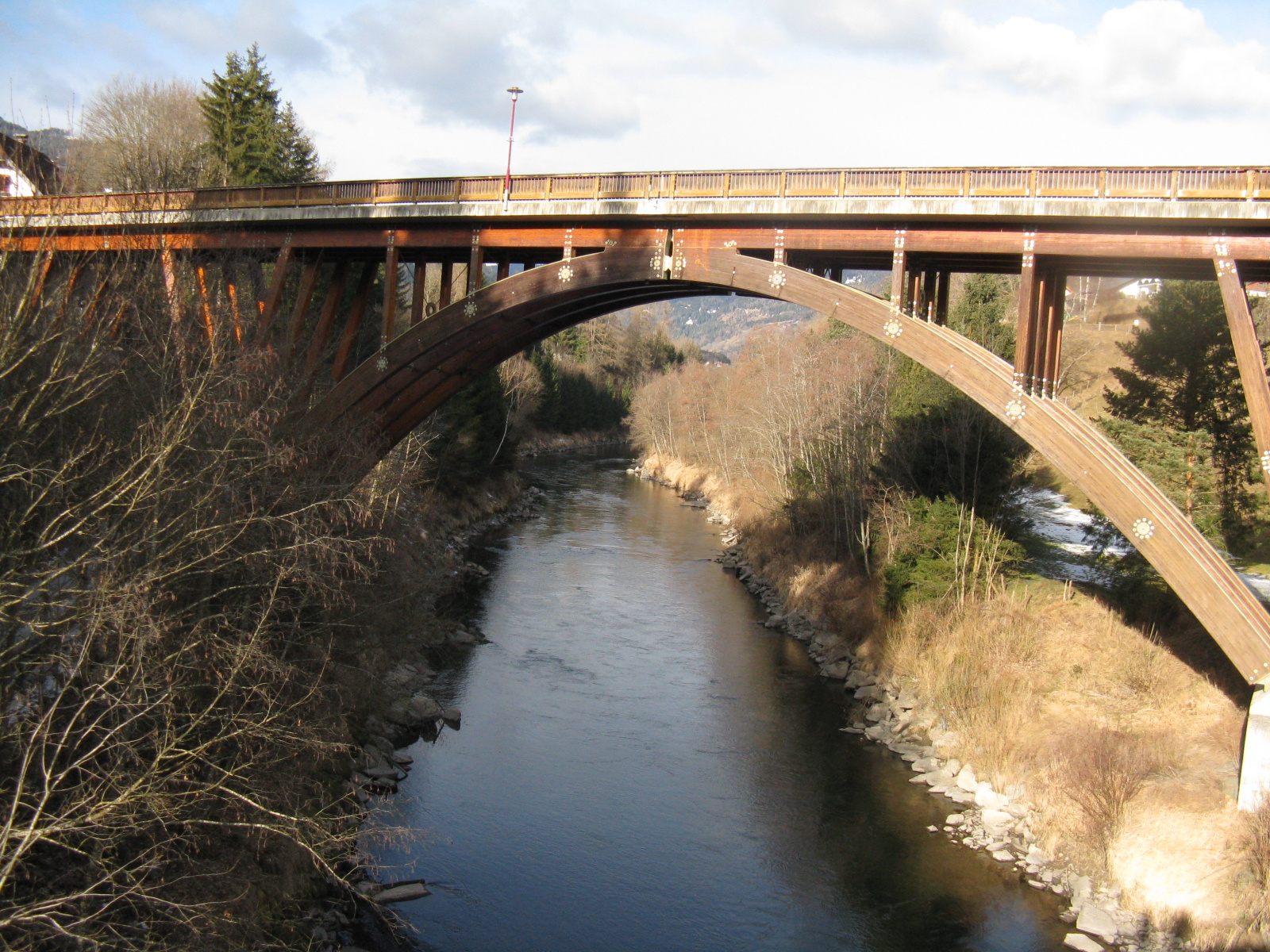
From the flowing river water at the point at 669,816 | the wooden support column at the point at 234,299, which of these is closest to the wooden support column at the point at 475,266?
the wooden support column at the point at 234,299

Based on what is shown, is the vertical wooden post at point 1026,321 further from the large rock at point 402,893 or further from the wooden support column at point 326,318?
the wooden support column at point 326,318

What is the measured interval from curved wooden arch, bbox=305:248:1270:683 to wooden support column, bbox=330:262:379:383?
0.43 meters

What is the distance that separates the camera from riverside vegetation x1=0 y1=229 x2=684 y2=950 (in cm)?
875

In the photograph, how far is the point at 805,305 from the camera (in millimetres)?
Result: 17859

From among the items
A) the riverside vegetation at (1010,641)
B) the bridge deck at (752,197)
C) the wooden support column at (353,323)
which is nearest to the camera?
the riverside vegetation at (1010,641)

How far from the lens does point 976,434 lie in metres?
23.5

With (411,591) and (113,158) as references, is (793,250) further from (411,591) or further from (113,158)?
(113,158)

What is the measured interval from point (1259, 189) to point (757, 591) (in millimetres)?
19644

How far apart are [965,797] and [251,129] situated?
113ft

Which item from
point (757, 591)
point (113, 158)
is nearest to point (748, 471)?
point (757, 591)

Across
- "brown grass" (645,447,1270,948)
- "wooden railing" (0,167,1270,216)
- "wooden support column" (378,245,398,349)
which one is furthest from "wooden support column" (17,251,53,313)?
"brown grass" (645,447,1270,948)

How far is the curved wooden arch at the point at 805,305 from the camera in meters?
14.1

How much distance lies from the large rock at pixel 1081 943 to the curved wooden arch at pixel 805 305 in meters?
4.31

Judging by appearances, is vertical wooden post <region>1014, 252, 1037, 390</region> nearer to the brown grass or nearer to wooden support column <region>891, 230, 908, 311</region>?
wooden support column <region>891, 230, 908, 311</region>
